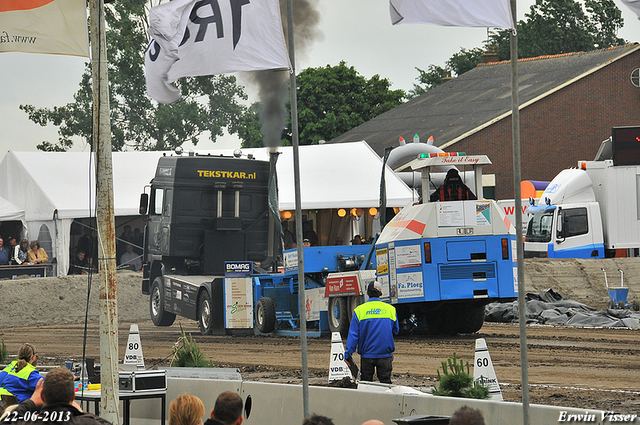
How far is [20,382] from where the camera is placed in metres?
10.2

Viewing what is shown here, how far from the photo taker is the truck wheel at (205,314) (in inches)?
845

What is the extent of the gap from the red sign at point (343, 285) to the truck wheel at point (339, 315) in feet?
0.82

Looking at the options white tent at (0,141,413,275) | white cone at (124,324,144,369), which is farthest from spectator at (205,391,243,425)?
white tent at (0,141,413,275)

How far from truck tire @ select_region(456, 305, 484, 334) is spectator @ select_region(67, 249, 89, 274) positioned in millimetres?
14808

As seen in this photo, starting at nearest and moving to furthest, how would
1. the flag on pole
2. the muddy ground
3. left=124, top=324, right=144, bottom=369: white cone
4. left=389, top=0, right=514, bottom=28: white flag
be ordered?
left=389, top=0, right=514, bottom=28: white flag, the flag on pole, the muddy ground, left=124, top=324, right=144, bottom=369: white cone

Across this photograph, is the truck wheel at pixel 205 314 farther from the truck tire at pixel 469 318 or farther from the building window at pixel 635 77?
the building window at pixel 635 77

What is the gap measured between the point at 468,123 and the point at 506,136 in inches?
94.7

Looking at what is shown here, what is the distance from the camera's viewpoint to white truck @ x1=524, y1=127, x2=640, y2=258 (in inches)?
1214

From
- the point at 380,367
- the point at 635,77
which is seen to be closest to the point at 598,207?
the point at 635,77

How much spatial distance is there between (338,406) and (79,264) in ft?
71.4

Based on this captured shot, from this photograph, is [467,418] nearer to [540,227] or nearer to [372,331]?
[372,331]

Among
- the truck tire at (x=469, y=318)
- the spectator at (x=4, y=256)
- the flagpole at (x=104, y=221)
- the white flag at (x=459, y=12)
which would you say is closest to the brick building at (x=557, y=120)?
the spectator at (x=4, y=256)

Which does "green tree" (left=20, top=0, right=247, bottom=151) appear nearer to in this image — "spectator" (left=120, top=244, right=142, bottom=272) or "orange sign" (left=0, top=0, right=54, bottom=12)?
"spectator" (left=120, top=244, right=142, bottom=272)

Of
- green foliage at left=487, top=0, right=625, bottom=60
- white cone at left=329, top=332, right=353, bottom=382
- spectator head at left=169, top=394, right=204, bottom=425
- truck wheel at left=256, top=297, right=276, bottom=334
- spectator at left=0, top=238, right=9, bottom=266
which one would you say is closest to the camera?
spectator head at left=169, top=394, right=204, bottom=425
